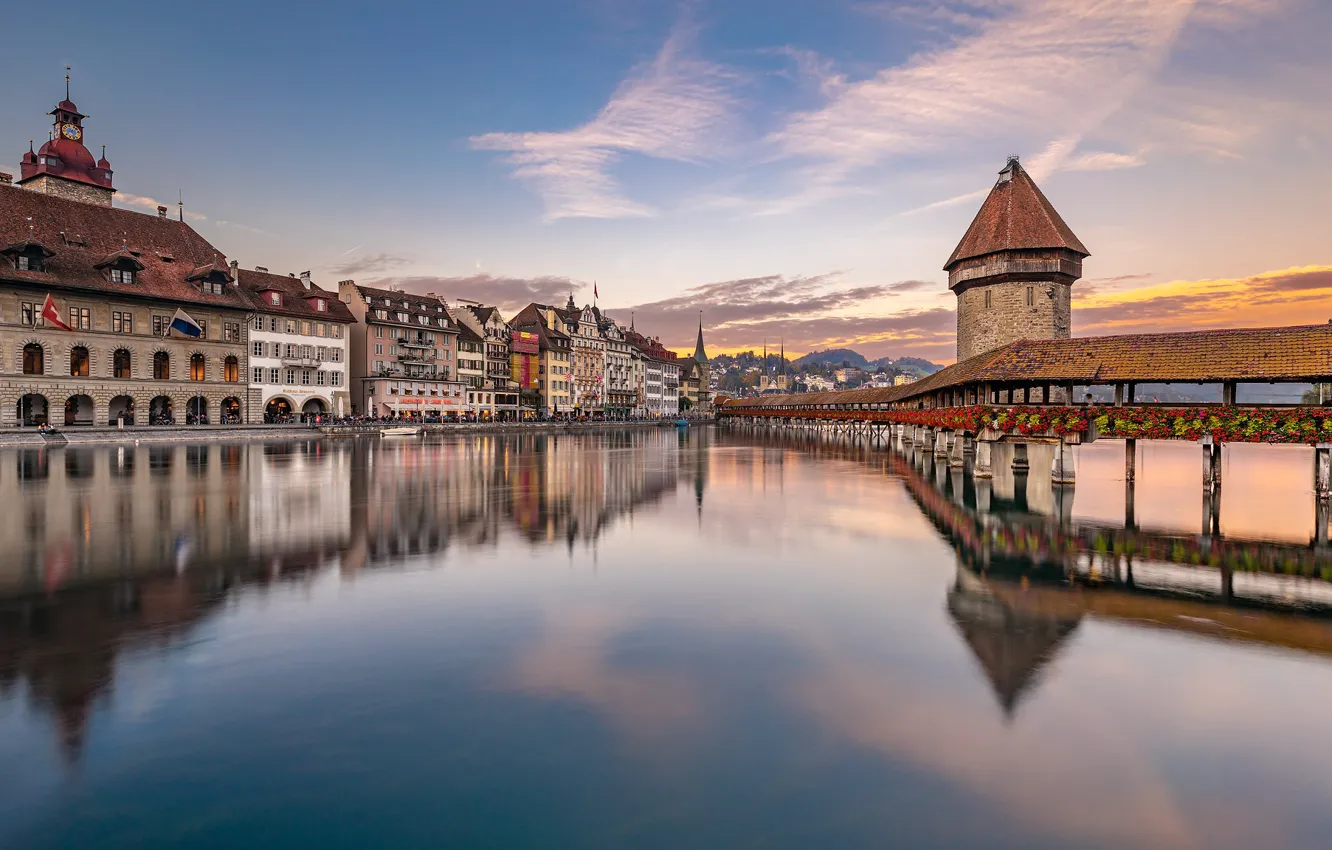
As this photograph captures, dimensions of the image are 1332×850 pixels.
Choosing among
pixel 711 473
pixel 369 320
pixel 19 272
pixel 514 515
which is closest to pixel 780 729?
pixel 514 515

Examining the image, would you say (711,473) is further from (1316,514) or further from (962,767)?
(962,767)

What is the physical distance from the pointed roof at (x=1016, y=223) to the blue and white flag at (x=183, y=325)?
197 feet

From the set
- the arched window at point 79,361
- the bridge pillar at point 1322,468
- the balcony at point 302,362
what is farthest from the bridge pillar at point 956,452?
the arched window at point 79,361

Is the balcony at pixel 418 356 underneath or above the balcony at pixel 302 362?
above

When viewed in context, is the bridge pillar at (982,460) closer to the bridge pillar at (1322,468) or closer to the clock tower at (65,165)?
the bridge pillar at (1322,468)

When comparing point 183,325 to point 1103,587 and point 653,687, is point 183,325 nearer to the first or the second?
point 653,687

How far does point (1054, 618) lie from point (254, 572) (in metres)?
13.2

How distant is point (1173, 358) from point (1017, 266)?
28240 mm

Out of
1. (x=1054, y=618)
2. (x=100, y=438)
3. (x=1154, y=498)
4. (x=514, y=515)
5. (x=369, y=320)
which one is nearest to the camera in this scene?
(x=1054, y=618)

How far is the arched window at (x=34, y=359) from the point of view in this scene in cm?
5062

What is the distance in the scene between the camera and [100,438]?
49188 millimetres

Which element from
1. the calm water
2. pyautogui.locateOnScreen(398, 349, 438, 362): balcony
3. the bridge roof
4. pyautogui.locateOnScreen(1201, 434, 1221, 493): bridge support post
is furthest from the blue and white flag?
pyautogui.locateOnScreen(1201, 434, 1221, 493): bridge support post

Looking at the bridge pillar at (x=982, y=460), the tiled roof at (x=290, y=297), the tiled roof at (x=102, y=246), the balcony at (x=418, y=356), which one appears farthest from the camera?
the balcony at (x=418, y=356)

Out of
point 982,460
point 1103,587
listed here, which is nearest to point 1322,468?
point 982,460
